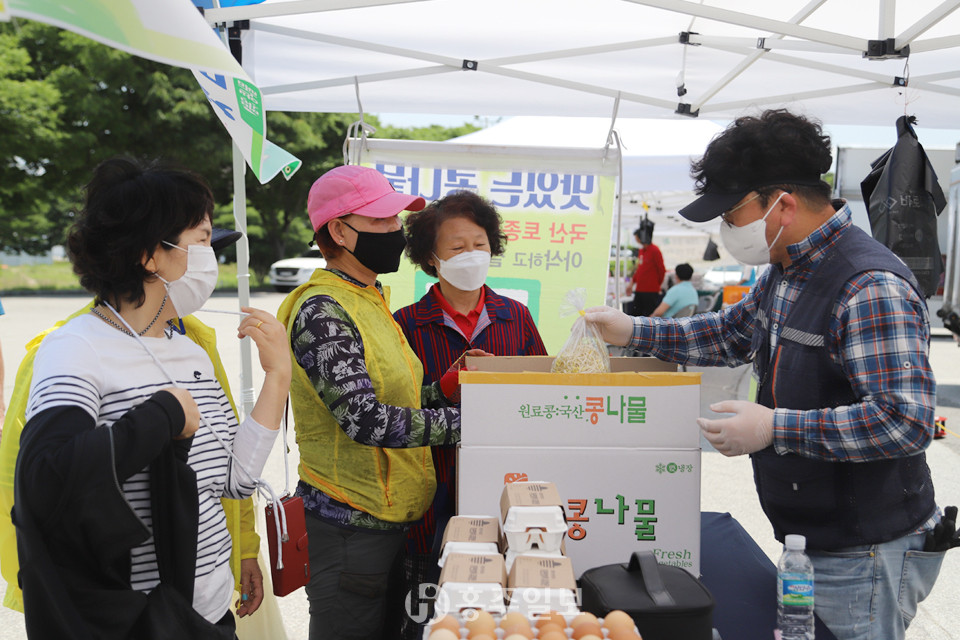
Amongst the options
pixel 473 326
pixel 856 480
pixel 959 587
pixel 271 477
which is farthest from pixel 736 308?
pixel 271 477

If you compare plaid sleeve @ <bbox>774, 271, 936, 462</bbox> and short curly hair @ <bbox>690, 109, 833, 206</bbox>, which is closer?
plaid sleeve @ <bbox>774, 271, 936, 462</bbox>

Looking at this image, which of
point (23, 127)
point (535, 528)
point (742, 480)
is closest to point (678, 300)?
point (742, 480)

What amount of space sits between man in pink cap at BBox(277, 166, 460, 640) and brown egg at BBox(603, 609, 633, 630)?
2.91 ft

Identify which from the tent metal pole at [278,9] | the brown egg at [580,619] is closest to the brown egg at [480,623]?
the brown egg at [580,619]

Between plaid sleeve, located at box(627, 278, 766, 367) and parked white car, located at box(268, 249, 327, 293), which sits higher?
plaid sleeve, located at box(627, 278, 766, 367)

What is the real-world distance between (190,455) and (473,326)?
1.27 m

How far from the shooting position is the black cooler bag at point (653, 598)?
133 centimetres

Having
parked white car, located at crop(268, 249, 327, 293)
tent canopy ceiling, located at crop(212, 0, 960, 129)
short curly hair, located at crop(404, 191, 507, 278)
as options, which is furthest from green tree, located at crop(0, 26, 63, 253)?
short curly hair, located at crop(404, 191, 507, 278)

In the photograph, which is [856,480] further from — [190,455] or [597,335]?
[190,455]

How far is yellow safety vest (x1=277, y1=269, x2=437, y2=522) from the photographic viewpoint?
2148 millimetres

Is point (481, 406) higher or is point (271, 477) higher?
point (481, 406)

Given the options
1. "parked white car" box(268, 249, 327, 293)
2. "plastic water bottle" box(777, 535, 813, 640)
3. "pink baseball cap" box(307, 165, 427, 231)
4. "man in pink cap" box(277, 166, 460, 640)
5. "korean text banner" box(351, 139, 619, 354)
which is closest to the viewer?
"plastic water bottle" box(777, 535, 813, 640)

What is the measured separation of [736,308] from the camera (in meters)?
2.45

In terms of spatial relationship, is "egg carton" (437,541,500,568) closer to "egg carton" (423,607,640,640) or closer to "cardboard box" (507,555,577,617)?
"cardboard box" (507,555,577,617)
